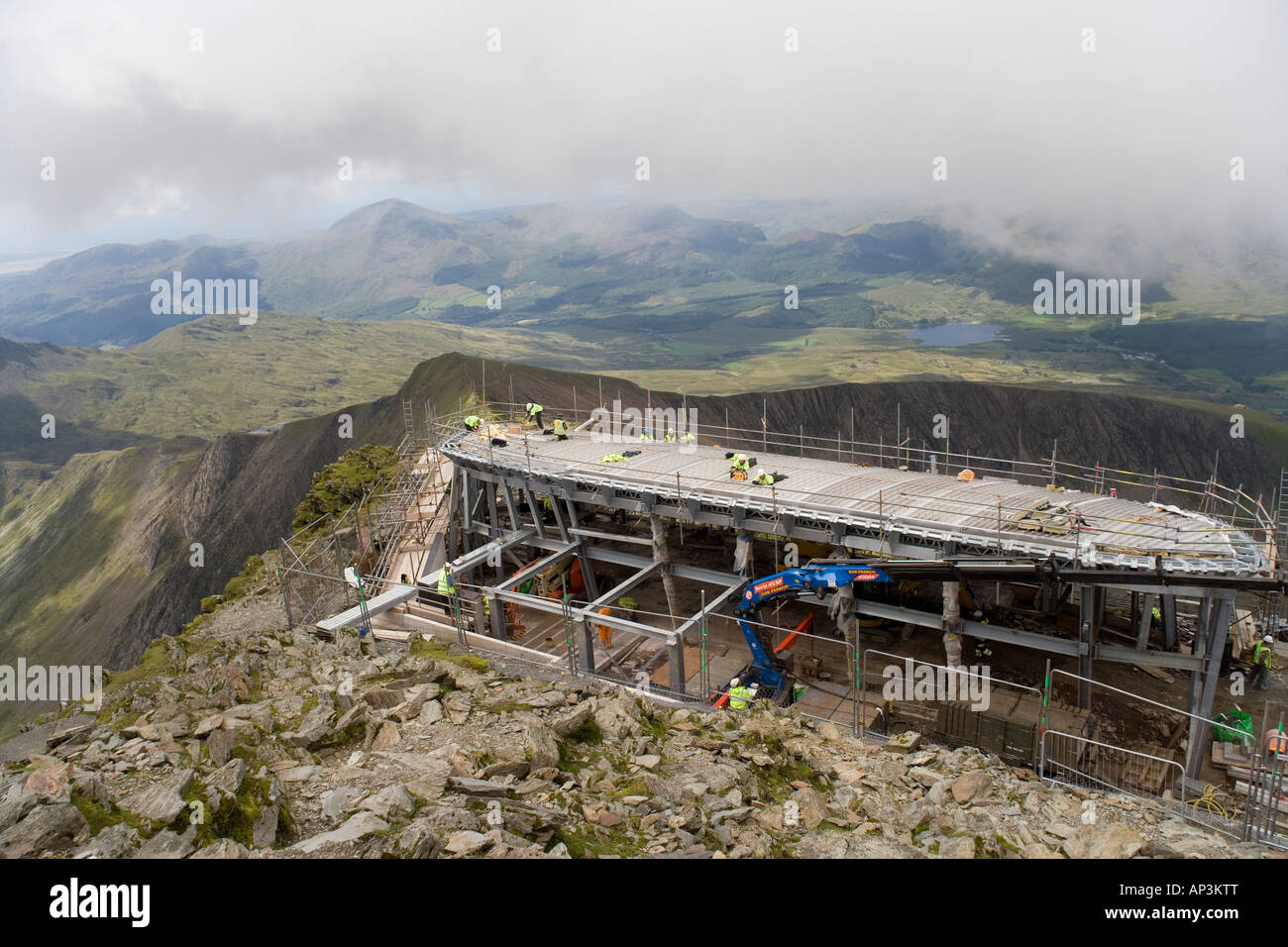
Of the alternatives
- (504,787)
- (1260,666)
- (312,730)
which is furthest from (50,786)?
(1260,666)

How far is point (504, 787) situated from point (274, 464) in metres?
84.1

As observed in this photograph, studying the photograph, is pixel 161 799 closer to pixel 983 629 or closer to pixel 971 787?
pixel 971 787

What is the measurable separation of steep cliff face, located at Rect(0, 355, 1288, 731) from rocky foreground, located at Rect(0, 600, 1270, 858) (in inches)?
2226

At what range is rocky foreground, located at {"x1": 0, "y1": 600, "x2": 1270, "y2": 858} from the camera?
37.4 feet

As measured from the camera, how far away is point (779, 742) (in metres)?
16.8

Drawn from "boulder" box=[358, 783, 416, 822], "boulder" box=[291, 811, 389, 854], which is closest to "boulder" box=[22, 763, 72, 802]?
"boulder" box=[291, 811, 389, 854]

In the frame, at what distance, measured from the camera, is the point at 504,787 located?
13.0m

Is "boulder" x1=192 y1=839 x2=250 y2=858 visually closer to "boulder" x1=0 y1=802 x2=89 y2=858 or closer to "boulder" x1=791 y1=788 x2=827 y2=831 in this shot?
"boulder" x1=0 y1=802 x2=89 y2=858

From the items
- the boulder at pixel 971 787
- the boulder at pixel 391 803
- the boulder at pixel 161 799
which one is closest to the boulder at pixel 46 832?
the boulder at pixel 161 799

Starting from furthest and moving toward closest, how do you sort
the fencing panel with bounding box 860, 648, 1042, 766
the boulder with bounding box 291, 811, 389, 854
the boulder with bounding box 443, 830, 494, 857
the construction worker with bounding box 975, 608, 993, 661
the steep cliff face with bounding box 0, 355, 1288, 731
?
the steep cliff face with bounding box 0, 355, 1288, 731, the construction worker with bounding box 975, 608, 993, 661, the fencing panel with bounding box 860, 648, 1042, 766, the boulder with bounding box 291, 811, 389, 854, the boulder with bounding box 443, 830, 494, 857
